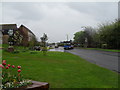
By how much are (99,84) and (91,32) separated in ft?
185

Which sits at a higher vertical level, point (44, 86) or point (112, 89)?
point (44, 86)

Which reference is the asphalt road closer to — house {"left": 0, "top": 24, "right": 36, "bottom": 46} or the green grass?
the green grass

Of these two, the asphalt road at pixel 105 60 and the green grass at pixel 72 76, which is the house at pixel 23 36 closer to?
the asphalt road at pixel 105 60

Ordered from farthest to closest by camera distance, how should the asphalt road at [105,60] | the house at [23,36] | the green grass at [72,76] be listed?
the house at [23,36]
the asphalt road at [105,60]
the green grass at [72,76]

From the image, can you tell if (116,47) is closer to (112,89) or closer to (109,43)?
(109,43)

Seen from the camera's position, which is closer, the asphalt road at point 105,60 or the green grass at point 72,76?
the green grass at point 72,76

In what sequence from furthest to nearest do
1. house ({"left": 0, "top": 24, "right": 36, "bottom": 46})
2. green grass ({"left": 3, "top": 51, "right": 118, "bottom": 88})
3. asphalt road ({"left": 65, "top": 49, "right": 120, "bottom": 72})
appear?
1. house ({"left": 0, "top": 24, "right": 36, "bottom": 46})
2. asphalt road ({"left": 65, "top": 49, "right": 120, "bottom": 72})
3. green grass ({"left": 3, "top": 51, "right": 118, "bottom": 88})

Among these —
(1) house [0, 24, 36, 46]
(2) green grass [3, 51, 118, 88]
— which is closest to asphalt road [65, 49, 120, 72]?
(2) green grass [3, 51, 118, 88]

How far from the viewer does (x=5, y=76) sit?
4137 mm

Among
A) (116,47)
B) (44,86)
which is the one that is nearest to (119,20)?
(116,47)

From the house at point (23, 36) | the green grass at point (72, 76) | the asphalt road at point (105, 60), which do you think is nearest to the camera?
the green grass at point (72, 76)

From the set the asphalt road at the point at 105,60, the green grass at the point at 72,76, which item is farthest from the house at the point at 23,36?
the green grass at the point at 72,76

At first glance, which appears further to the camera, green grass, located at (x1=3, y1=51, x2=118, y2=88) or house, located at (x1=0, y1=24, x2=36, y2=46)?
house, located at (x1=0, y1=24, x2=36, y2=46)

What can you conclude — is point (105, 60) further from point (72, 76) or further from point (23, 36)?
point (23, 36)
